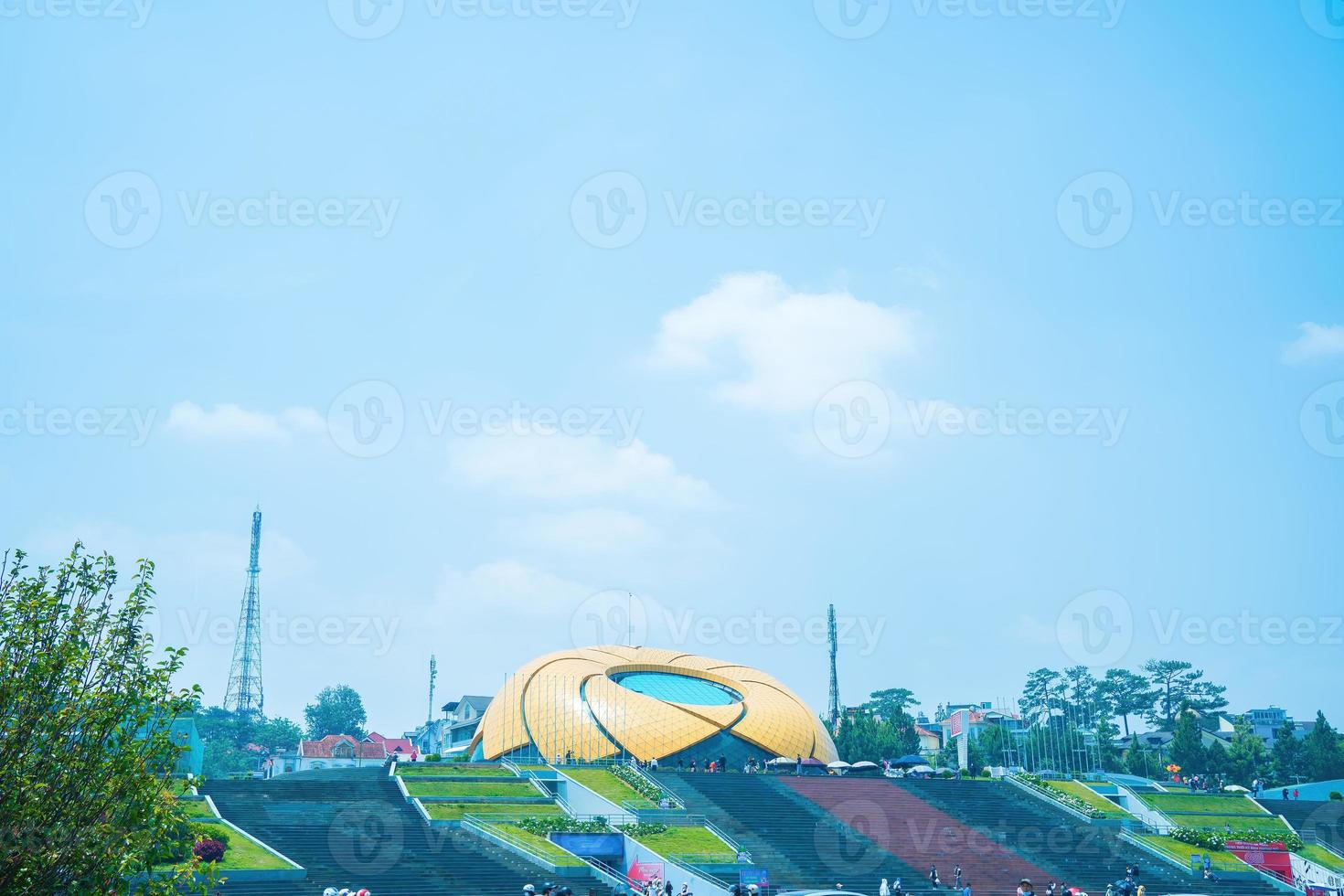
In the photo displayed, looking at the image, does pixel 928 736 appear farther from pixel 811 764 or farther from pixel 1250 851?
pixel 1250 851

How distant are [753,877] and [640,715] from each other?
829 inches

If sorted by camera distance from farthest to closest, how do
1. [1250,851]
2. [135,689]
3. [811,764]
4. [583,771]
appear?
[811,764] → [583,771] → [1250,851] → [135,689]

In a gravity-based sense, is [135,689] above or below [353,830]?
above

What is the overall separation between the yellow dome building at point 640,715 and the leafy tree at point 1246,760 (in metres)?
25.5

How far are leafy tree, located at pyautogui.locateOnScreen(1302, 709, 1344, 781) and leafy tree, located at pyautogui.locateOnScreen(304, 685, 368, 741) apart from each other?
78868mm

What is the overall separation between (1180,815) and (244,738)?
7652 cm

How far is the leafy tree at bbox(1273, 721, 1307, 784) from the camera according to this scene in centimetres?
7112

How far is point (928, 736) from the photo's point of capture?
112188 mm

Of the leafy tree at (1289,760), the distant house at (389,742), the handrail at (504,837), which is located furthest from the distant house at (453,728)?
the leafy tree at (1289,760)

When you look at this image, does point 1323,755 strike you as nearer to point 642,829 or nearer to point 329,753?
point 642,829

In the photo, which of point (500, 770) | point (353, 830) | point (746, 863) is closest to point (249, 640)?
point (500, 770)

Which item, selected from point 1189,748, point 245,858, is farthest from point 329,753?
point 245,858

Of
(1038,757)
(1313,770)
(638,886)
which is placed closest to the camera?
(638,886)

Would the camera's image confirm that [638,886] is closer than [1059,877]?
Yes
